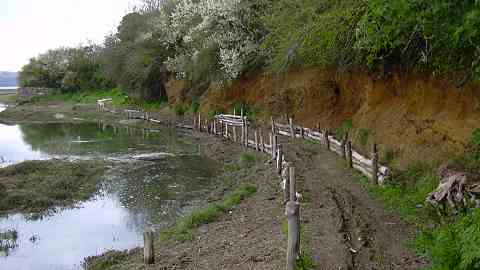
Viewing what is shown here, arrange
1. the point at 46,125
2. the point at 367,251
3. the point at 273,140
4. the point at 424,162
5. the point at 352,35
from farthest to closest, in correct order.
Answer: the point at 46,125
the point at 273,140
the point at 352,35
the point at 424,162
the point at 367,251

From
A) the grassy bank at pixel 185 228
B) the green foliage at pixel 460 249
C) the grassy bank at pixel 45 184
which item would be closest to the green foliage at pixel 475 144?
the green foliage at pixel 460 249

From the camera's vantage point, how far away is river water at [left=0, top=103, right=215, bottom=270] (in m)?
13.6

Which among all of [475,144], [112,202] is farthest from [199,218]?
[475,144]

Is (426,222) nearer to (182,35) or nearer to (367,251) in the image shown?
(367,251)

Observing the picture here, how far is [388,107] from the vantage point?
19062 mm

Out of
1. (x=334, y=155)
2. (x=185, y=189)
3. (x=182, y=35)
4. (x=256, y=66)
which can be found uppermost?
(x=182, y=35)

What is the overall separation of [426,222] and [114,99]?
62.3m

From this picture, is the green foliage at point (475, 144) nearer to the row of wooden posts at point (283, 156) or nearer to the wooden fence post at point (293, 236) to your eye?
the row of wooden posts at point (283, 156)

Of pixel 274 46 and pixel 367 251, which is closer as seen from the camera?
pixel 367 251

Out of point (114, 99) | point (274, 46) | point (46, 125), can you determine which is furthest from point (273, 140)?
point (114, 99)

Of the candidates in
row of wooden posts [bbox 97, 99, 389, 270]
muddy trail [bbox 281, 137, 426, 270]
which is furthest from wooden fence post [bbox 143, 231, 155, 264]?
muddy trail [bbox 281, 137, 426, 270]

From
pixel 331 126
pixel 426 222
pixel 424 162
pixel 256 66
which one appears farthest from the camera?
pixel 256 66

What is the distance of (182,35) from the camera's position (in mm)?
40469

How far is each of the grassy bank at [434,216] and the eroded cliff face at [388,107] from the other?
886 mm
